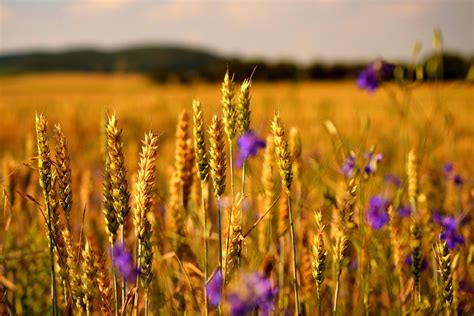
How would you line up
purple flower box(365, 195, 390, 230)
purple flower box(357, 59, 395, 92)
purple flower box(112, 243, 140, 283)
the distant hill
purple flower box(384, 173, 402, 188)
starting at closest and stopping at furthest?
purple flower box(112, 243, 140, 283) < purple flower box(365, 195, 390, 230) < purple flower box(357, 59, 395, 92) < purple flower box(384, 173, 402, 188) < the distant hill

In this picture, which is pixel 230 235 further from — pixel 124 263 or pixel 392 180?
pixel 392 180

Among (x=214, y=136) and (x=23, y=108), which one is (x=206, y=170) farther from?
(x=23, y=108)

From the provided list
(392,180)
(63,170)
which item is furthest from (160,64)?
(63,170)

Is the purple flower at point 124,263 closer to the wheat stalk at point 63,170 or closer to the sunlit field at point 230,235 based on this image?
the sunlit field at point 230,235

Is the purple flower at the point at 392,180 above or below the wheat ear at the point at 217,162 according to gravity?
below

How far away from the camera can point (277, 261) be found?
1864 millimetres

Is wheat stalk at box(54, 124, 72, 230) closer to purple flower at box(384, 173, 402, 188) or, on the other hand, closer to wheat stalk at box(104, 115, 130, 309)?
wheat stalk at box(104, 115, 130, 309)

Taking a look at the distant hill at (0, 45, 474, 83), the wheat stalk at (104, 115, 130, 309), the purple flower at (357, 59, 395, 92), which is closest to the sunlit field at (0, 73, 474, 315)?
the wheat stalk at (104, 115, 130, 309)

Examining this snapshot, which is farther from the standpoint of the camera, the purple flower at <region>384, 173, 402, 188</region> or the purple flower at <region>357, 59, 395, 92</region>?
the purple flower at <region>384, 173, 402, 188</region>

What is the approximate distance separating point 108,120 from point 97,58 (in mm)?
87132

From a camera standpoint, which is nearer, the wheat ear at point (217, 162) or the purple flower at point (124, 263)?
the purple flower at point (124, 263)

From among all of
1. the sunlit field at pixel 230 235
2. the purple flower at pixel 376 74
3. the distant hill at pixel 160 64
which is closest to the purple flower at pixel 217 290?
the sunlit field at pixel 230 235

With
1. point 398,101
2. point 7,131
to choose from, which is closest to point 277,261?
point 398,101

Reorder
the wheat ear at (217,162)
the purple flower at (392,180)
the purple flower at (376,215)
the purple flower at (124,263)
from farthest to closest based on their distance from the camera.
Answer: the purple flower at (392,180), the purple flower at (376,215), the wheat ear at (217,162), the purple flower at (124,263)
